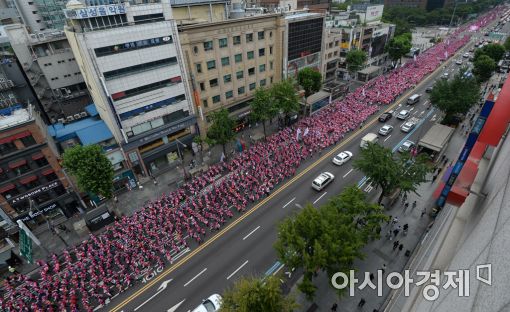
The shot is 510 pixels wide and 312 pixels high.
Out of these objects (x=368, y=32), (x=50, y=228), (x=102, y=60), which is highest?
(x=102, y=60)

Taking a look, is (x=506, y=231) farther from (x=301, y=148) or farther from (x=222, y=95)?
(x=222, y=95)

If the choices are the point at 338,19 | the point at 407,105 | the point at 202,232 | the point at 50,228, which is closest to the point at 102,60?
the point at 50,228

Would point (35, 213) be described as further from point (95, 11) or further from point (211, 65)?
point (211, 65)

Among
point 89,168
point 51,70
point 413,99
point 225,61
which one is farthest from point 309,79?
point 51,70

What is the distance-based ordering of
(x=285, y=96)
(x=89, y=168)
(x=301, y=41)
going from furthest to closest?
(x=301, y=41)
(x=285, y=96)
(x=89, y=168)

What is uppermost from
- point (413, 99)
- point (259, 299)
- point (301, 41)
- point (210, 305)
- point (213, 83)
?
point (301, 41)

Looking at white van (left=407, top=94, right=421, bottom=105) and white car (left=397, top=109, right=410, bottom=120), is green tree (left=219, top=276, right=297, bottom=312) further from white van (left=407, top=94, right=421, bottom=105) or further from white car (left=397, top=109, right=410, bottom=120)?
white van (left=407, top=94, right=421, bottom=105)
